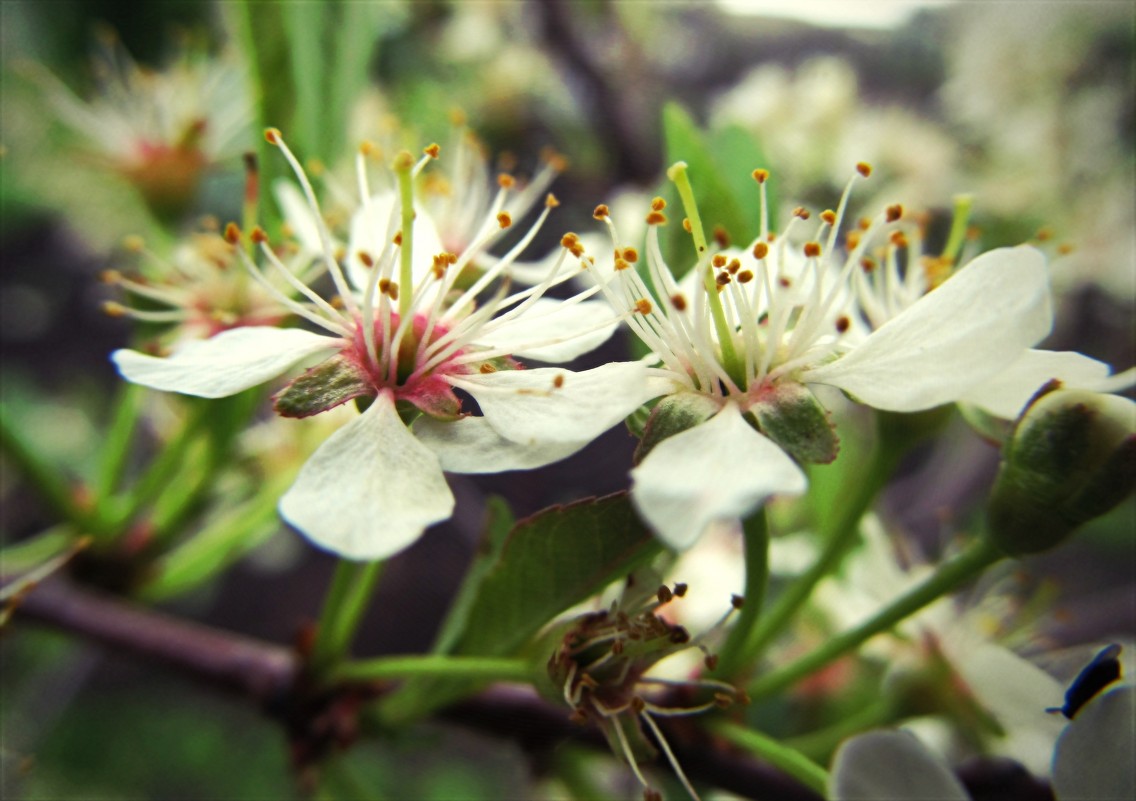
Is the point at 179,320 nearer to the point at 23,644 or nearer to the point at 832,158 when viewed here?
the point at 832,158

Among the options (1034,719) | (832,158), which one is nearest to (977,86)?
(832,158)

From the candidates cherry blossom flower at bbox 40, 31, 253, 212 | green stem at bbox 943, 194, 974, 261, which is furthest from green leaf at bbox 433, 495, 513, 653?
cherry blossom flower at bbox 40, 31, 253, 212

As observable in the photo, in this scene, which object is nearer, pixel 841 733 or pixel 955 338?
pixel 955 338

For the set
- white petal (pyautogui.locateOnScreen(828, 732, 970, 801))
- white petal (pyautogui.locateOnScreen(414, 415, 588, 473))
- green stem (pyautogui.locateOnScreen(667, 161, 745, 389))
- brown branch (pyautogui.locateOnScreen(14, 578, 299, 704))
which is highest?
green stem (pyautogui.locateOnScreen(667, 161, 745, 389))

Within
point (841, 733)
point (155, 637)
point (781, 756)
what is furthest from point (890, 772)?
point (155, 637)

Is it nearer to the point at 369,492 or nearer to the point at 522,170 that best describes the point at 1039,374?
the point at 369,492

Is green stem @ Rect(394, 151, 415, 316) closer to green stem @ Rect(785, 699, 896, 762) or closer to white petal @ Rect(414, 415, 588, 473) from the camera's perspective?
white petal @ Rect(414, 415, 588, 473)
